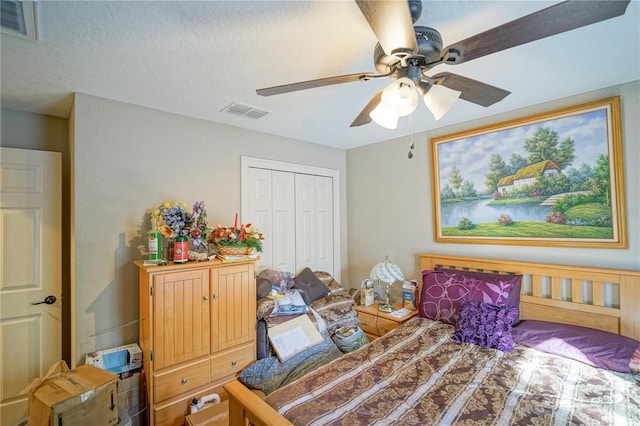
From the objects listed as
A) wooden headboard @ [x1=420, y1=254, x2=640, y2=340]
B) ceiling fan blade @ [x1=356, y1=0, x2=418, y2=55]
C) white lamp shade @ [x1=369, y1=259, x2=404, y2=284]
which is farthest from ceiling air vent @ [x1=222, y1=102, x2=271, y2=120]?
wooden headboard @ [x1=420, y1=254, x2=640, y2=340]

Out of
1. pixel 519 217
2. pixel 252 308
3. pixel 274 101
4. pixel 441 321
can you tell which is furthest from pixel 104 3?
pixel 519 217

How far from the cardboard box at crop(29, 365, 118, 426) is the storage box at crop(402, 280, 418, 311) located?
2539 mm

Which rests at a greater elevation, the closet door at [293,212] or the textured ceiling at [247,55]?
the textured ceiling at [247,55]

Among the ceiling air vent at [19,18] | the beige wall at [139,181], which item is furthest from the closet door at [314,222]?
the ceiling air vent at [19,18]

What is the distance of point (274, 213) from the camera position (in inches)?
126

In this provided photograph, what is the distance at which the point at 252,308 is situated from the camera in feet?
7.83

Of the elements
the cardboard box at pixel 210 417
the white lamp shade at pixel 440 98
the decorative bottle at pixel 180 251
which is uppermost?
the white lamp shade at pixel 440 98

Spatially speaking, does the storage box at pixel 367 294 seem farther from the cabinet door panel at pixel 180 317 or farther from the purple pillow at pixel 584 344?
the cabinet door panel at pixel 180 317

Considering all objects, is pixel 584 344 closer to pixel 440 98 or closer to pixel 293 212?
pixel 440 98

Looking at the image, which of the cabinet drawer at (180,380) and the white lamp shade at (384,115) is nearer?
the white lamp shade at (384,115)

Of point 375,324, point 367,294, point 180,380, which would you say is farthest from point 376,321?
point 180,380

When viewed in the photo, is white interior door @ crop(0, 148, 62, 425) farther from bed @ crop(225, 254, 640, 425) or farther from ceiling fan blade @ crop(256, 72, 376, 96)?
ceiling fan blade @ crop(256, 72, 376, 96)

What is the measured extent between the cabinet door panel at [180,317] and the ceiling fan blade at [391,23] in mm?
1912

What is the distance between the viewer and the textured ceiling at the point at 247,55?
1.31m
